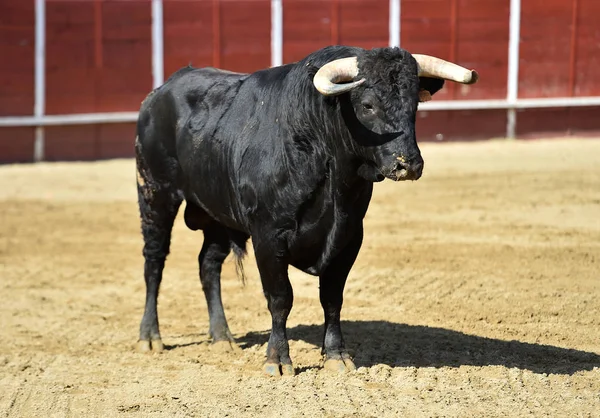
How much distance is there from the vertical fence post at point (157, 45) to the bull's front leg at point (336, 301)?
8.29 meters

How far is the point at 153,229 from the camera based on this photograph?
6219mm

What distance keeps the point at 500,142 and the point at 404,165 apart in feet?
30.1

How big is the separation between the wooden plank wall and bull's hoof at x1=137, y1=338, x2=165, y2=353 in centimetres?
697

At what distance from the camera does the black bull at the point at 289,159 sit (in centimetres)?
466

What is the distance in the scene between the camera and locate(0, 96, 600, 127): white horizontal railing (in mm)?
12742

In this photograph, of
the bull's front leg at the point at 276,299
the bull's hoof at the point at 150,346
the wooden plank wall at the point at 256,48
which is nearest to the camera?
the bull's front leg at the point at 276,299

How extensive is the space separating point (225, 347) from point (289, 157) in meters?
1.34

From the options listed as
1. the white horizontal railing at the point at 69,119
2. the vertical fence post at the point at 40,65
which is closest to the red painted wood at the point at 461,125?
the white horizontal railing at the point at 69,119

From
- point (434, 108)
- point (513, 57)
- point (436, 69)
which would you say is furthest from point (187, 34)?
point (436, 69)

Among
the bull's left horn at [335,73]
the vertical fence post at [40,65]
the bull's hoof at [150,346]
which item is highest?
the bull's left horn at [335,73]

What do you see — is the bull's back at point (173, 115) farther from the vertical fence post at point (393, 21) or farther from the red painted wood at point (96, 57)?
the vertical fence post at point (393, 21)

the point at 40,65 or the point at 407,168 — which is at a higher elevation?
the point at 407,168

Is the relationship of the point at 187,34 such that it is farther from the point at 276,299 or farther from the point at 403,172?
the point at 403,172

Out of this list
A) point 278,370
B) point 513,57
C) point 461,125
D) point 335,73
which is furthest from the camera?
point 513,57
